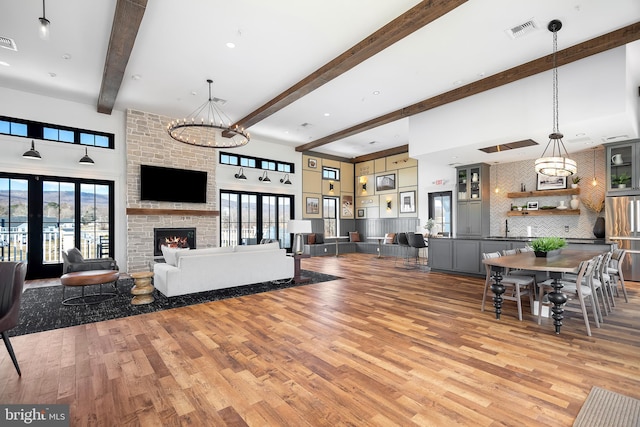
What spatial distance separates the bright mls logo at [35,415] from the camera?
184 centimetres

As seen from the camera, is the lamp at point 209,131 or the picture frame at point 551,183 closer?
the picture frame at point 551,183

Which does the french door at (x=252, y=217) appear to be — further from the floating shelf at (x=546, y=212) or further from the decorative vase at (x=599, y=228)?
the decorative vase at (x=599, y=228)

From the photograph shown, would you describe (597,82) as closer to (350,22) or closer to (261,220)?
(350,22)

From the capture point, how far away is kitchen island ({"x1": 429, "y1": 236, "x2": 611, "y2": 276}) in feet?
19.4

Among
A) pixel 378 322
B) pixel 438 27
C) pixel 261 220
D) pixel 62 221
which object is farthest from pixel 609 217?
pixel 62 221

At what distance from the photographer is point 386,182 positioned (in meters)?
11.6

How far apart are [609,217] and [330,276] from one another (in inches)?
233

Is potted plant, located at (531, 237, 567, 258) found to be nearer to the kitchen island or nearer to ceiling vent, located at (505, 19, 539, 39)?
the kitchen island

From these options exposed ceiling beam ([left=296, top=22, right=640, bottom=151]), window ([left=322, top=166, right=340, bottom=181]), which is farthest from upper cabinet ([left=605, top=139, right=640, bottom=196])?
window ([left=322, top=166, right=340, bottom=181])

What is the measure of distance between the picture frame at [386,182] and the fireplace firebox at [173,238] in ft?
23.2

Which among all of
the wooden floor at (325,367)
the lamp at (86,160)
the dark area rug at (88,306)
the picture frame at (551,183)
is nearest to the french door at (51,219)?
the lamp at (86,160)

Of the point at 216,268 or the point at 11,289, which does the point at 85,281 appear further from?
the point at 11,289

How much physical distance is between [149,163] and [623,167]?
1070 cm

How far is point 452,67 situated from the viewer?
510 centimetres
